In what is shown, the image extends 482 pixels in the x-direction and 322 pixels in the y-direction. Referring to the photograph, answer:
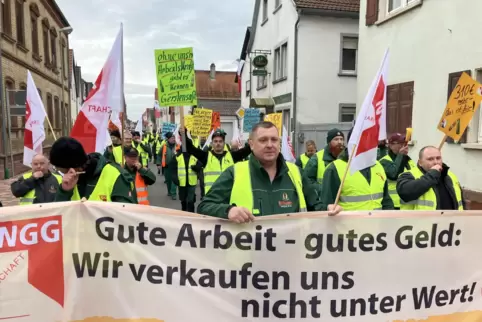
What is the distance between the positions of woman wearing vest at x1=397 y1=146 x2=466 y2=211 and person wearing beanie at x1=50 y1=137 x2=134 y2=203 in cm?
245

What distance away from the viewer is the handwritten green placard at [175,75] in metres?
6.18

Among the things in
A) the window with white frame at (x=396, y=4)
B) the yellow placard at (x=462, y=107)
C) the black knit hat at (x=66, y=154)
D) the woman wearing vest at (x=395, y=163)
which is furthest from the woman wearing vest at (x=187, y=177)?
the window with white frame at (x=396, y=4)

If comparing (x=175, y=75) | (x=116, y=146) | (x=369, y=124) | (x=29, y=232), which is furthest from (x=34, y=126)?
(x=369, y=124)

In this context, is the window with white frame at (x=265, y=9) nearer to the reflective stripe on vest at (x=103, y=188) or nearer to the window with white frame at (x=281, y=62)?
the window with white frame at (x=281, y=62)

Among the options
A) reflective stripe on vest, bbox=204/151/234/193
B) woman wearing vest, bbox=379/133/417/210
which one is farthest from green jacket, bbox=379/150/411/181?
reflective stripe on vest, bbox=204/151/234/193

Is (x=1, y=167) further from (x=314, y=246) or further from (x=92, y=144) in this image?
(x=314, y=246)

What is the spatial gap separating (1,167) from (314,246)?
15.2 metres

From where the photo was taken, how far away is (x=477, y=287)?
9.76ft

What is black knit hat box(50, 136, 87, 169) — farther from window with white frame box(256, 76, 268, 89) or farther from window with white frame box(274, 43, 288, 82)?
window with white frame box(256, 76, 268, 89)

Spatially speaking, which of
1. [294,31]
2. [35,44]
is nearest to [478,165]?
[294,31]

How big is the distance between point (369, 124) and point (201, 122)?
7.92 metres

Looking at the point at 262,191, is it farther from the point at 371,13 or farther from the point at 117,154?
the point at 371,13

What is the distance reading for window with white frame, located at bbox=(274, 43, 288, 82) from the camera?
19.3 m

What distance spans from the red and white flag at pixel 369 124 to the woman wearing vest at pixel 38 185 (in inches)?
120
